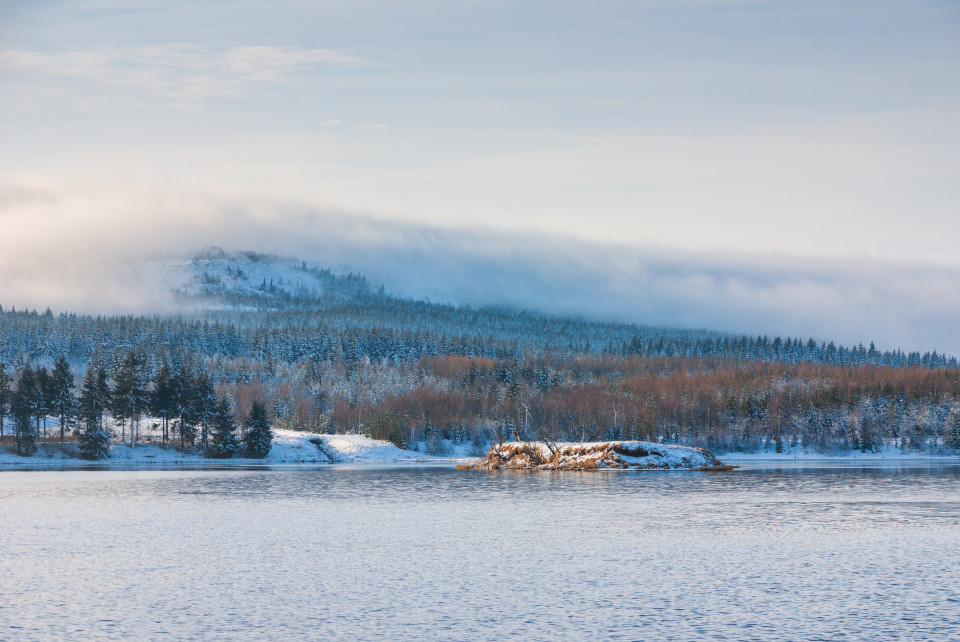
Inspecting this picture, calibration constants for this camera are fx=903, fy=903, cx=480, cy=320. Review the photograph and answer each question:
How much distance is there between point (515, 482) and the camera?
93125mm

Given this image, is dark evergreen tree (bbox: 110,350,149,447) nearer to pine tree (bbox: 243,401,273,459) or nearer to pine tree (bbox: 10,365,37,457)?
pine tree (bbox: 10,365,37,457)

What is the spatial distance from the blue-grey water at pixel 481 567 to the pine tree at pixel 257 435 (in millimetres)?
81593

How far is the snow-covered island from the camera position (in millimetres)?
122750

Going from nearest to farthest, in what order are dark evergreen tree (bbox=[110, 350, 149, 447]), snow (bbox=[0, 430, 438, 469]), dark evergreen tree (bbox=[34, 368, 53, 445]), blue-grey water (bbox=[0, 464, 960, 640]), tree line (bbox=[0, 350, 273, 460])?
blue-grey water (bbox=[0, 464, 960, 640]) → snow (bbox=[0, 430, 438, 469]) → tree line (bbox=[0, 350, 273, 460]) → dark evergreen tree (bbox=[34, 368, 53, 445]) → dark evergreen tree (bbox=[110, 350, 149, 447])

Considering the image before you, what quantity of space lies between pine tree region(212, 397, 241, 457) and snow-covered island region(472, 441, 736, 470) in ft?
157

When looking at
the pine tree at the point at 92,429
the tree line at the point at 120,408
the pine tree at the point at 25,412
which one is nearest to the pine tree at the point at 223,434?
the tree line at the point at 120,408

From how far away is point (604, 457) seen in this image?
123 meters

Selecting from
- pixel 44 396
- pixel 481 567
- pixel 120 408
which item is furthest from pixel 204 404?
pixel 481 567

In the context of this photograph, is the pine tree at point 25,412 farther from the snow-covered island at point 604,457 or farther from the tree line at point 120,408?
the snow-covered island at point 604,457

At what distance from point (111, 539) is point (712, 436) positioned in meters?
167

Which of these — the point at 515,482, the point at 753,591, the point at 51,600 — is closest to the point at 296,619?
the point at 51,600

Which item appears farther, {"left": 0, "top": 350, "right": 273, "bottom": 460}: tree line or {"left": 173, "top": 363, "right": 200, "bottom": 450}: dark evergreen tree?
{"left": 173, "top": 363, "right": 200, "bottom": 450}: dark evergreen tree

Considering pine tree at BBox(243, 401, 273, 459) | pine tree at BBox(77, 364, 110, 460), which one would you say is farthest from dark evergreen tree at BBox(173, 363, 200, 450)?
pine tree at BBox(77, 364, 110, 460)

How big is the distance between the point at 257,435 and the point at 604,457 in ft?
207
